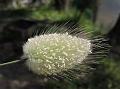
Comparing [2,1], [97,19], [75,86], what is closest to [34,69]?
[75,86]

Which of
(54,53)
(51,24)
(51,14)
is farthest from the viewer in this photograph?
(51,14)

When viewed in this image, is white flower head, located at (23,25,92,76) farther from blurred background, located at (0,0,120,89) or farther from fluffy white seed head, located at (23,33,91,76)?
blurred background, located at (0,0,120,89)

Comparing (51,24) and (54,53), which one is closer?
(54,53)

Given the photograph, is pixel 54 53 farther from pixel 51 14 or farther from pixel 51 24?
pixel 51 14

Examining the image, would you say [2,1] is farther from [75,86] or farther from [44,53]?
[44,53]

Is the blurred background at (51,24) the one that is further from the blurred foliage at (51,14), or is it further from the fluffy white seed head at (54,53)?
the fluffy white seed head at (54,53)

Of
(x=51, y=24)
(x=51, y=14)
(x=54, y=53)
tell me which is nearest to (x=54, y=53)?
(x=54, y=53)

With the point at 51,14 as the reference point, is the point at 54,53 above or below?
below
